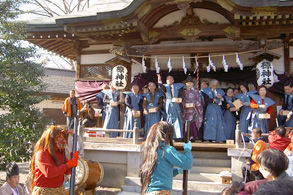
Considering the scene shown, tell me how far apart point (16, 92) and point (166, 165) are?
5.07m

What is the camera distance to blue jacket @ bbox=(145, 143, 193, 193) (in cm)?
286

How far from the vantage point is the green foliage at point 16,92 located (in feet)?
21.4

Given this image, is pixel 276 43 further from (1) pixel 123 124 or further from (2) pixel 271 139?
(1) pixel 123 124

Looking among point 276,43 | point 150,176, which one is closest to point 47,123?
point 150,176

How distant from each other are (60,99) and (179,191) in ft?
42.9

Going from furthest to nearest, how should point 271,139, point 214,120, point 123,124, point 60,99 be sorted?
point 60,99 → point 123,124 → point 214,120 → point 271,139

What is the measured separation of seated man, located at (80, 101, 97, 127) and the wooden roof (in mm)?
2273

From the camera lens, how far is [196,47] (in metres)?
8.62

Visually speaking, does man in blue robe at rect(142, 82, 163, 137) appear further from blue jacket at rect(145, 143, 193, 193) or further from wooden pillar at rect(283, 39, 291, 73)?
blue jacket at rect(145, 143, 193, 193)

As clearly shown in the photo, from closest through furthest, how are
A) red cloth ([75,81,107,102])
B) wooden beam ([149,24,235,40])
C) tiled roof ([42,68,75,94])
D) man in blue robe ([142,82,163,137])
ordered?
1. man in blue robe ([142,82,163,137])
2. wooden beam ([149,24,235,40])
3. red cloth ([75,81,107,102])
4. tiled roof ([42,68,75,94])

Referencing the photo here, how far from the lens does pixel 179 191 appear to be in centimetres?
626

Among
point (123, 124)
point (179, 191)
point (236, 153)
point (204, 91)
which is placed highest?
point (204, 91)

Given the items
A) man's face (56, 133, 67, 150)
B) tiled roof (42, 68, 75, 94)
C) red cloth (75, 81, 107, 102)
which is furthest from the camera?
tiled roof (42, 68, 75, 94)

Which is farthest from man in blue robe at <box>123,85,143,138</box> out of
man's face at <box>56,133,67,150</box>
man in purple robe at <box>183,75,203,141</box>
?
man's face at <box>56,133,67,150</box>
